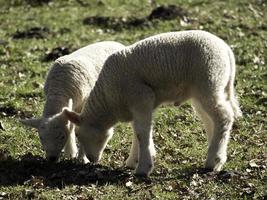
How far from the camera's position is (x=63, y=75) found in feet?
35.4

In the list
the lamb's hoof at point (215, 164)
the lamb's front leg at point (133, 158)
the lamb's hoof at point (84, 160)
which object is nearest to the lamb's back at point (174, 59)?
the lamb's front leg at point (133, 158)

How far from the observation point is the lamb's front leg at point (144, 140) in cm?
938

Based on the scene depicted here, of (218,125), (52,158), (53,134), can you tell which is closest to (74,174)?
(52,158)

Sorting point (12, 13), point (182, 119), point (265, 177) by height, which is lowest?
point (12, 13)

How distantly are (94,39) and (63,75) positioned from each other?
851 cm

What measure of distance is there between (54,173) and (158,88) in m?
1.97

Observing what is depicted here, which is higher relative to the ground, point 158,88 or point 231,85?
point 158,88

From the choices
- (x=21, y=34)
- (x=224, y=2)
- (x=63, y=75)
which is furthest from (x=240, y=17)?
(x=63, y=75)

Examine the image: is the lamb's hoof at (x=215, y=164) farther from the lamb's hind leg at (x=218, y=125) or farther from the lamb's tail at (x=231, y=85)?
the lamb's tail at (x=231, y=85)

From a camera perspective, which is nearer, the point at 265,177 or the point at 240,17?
the point at 265,177

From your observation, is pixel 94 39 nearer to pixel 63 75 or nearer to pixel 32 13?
pixel 32 13

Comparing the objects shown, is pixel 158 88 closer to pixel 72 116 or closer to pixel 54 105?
pixel 72 116

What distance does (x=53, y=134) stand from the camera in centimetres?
979

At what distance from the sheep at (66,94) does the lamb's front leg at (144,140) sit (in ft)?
3.62
